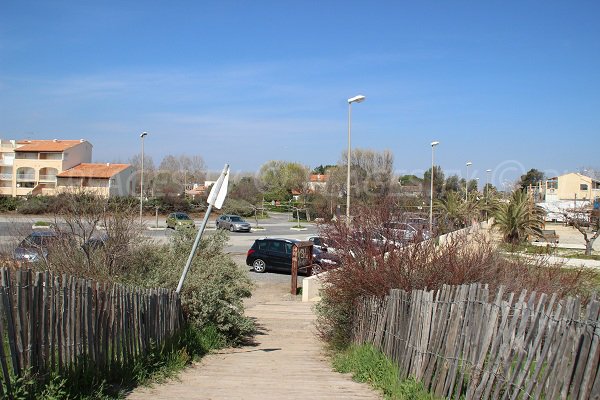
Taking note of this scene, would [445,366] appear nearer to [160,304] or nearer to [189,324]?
[160,304]

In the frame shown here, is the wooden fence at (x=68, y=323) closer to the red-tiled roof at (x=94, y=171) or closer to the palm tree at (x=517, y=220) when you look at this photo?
the palm tree at (x=517, y=220)

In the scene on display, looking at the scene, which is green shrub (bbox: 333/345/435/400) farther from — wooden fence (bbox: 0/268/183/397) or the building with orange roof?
the building with orange roof

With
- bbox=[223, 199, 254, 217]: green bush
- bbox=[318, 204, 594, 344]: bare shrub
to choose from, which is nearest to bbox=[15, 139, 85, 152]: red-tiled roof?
bbox=[223, 199, 254, 217]: green bush

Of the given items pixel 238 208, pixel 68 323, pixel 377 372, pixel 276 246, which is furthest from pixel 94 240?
pixel 238 208

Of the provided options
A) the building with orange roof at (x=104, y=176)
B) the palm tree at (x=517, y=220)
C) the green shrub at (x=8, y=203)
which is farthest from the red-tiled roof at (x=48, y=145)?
the palm tree at (x=517, y=220)

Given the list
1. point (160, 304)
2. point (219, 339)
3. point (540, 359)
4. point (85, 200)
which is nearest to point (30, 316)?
point (160, 304)

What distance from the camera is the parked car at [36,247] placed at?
38.2 ft

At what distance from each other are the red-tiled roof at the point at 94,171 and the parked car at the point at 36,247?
63661 millimetres

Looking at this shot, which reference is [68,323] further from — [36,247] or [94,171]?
[94,171]

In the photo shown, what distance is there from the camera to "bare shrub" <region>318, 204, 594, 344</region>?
10.5m

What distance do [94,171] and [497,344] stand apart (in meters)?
77.5

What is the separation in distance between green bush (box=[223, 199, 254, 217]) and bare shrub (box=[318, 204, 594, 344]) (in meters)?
58.6

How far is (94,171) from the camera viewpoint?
77750mm

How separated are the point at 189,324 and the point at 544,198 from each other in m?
104
